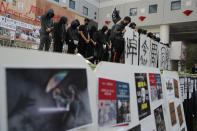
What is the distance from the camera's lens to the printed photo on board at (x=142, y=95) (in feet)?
4.69

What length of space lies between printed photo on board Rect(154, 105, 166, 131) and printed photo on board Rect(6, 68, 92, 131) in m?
1.04

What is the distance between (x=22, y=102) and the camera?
2.18 ft

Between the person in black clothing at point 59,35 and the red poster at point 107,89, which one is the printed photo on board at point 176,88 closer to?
the red poster at point 107,89

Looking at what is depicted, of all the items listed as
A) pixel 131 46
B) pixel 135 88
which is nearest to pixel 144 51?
pixel 131 46

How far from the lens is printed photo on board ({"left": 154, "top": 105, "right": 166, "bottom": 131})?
175 centimetres

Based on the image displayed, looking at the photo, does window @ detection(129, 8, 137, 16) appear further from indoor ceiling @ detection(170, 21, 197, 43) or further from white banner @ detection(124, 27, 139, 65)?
white banner @ detection(124, 27, 139, 65)

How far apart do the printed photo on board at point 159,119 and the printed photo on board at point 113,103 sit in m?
0.61

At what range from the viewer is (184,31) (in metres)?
18.7

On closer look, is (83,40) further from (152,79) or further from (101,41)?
(152,79)

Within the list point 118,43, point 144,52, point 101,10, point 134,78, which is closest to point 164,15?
point 101,10

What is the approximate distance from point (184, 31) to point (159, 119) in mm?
19163

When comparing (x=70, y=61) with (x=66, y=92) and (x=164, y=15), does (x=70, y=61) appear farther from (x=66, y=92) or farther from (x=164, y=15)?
(x=164, y=15)

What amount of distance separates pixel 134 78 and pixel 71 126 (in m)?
0.73

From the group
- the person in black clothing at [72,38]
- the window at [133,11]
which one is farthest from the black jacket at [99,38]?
the window at [133,11]
